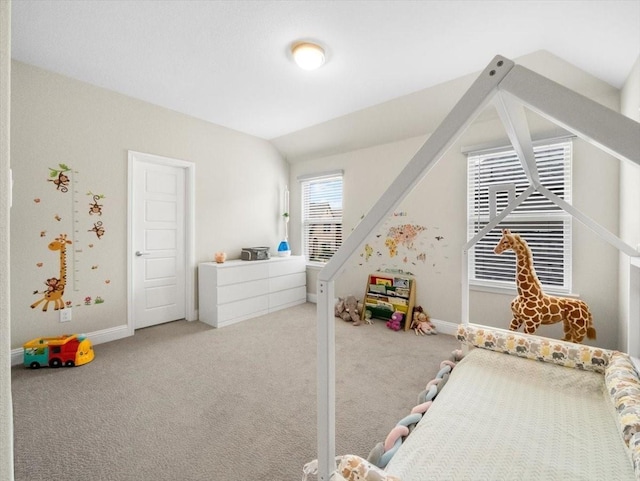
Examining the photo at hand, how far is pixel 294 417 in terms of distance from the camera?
1770 millimetres

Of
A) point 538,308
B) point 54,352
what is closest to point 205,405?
point 54,352

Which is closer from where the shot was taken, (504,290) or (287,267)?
(504,290)

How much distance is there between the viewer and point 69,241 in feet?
9.05

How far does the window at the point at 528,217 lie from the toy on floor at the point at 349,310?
1.38 meters

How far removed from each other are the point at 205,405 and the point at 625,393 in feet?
7.13

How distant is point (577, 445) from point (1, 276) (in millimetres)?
1896

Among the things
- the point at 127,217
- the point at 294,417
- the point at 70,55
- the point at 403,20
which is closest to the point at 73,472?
the point at 294,417

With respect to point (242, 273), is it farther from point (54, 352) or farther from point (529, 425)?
point (529, 425)

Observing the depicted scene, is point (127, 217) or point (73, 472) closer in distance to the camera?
point (73, 472)

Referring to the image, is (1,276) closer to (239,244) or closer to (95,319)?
(95,319)

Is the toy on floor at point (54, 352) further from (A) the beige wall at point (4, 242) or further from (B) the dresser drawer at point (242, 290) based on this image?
(A) the beige wall at point (4, 242)

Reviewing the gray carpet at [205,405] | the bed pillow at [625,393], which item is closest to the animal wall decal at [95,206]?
the gray carpet at [205,405]

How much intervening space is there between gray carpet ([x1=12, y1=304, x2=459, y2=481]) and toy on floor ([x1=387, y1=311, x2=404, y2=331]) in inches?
10.3

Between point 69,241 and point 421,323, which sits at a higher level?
point 69,241
